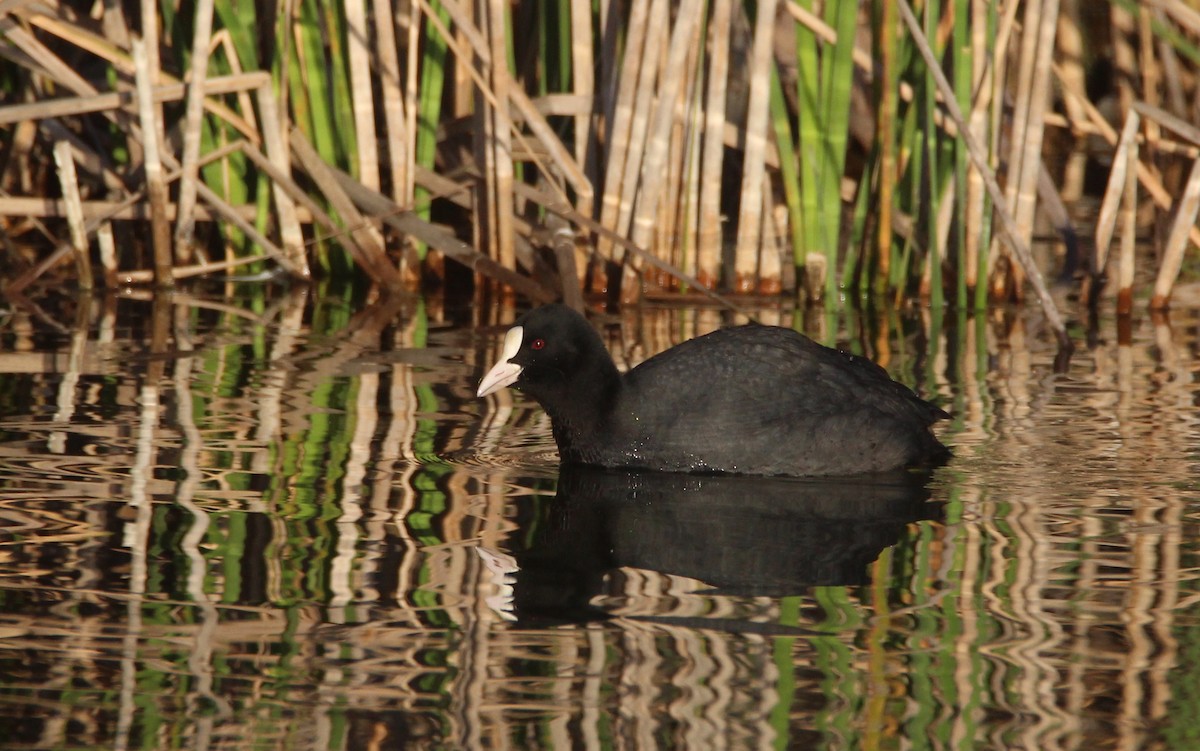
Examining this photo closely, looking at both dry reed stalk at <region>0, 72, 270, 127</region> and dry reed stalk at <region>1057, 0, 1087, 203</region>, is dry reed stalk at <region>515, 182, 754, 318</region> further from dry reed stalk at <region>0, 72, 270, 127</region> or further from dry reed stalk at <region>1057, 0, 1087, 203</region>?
dry reed stalk at <region>1057, 0, 1087, 203</region>

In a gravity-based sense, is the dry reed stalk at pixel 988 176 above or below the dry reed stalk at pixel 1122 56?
below

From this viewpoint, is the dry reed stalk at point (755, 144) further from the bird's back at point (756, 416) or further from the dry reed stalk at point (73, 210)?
the dry reed stalk at point (73, 210)

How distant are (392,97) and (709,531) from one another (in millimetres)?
3635

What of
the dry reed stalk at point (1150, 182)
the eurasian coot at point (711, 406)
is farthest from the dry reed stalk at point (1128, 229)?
the eurasian coot at point (711, 406)

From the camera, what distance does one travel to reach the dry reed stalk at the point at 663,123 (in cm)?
705

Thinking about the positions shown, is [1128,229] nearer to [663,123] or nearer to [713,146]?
[713,146]

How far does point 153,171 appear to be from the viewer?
294 inches

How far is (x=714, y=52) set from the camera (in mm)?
7230

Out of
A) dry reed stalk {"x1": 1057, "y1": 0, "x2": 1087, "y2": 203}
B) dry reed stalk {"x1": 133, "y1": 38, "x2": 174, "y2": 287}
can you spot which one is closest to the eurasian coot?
dry reed stalk {"x1": 133, "y1": 38, "x2": 174, "y2": 287}

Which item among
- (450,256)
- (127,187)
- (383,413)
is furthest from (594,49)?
(383,413)

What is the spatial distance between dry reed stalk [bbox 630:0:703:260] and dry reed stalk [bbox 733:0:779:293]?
253mm

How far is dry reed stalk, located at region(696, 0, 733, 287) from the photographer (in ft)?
23.6

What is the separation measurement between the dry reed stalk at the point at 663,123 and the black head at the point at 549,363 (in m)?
2.20

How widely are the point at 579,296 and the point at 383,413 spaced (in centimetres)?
161
